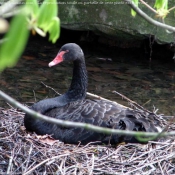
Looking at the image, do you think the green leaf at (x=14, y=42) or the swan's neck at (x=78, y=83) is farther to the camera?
the swan's neck at (x=78, y=83)

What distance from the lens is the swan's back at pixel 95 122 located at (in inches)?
151

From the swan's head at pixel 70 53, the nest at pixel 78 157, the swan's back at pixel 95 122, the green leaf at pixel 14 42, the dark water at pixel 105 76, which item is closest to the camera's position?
the green leaf at pixel 14 42

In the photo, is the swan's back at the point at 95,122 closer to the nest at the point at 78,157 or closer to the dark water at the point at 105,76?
the nest at the point at 78,157

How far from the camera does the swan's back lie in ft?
12.6


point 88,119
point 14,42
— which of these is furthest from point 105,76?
point 14,42

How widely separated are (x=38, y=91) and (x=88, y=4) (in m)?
2.24

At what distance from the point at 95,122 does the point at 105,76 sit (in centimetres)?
304

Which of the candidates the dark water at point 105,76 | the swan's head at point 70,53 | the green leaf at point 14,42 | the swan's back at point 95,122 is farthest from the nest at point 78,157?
the green leaf at point 14,42

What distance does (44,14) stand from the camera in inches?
48.2

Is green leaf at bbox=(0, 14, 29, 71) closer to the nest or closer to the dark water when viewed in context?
the nest

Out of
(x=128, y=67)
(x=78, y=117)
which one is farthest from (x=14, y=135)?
(x=128, y=67)

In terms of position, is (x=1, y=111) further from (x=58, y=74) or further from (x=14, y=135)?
(x=58, y=74)

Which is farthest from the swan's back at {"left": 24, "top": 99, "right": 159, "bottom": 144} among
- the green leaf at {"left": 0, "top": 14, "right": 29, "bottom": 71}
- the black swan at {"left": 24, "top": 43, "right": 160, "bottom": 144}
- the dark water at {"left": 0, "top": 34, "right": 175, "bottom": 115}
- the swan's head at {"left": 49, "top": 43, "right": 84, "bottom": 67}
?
the green leaf at {"left": 0, "top": 14, "right": 29, "bottom": 71}

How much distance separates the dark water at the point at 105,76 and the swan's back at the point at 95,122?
5.31 ft
